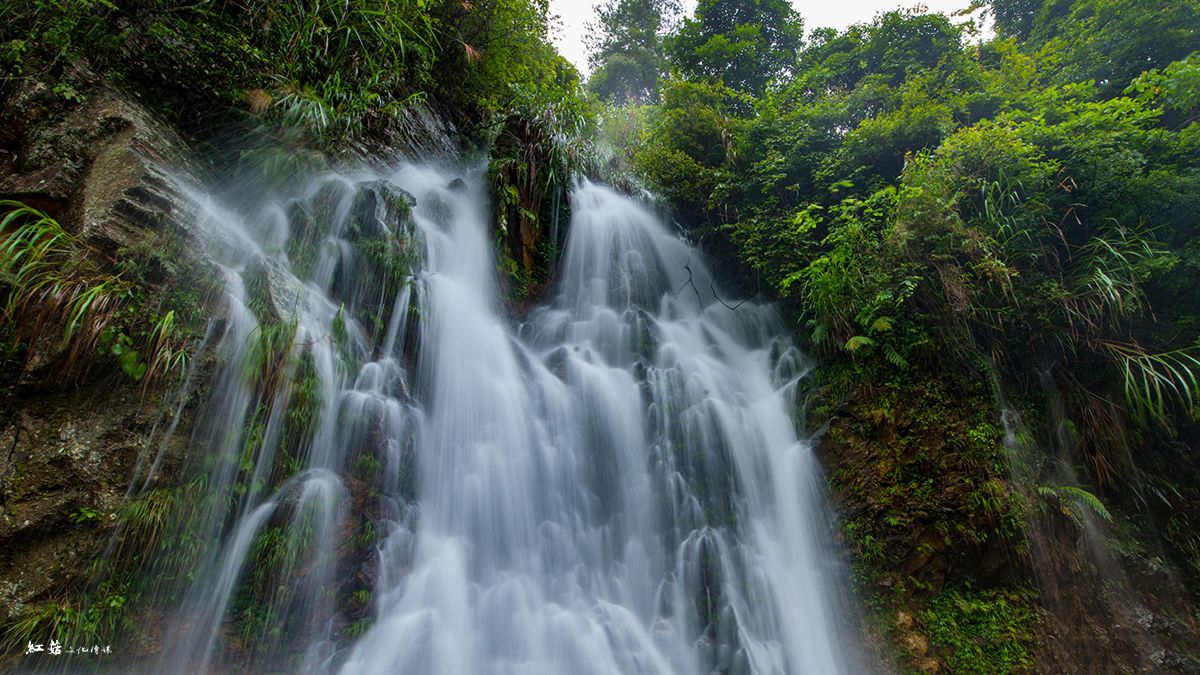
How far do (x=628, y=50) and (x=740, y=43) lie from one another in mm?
11565

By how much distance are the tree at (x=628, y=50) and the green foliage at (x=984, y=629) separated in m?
19.9

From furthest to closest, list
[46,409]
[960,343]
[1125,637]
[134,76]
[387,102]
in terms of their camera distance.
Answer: [387,102] → [960,343] → [134,76] → [1125,637] → [46,409]

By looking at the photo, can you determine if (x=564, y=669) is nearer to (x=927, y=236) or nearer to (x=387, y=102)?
(x=927, y=236)

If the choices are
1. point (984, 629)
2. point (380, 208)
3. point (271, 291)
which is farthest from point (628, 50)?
point (984, 629)

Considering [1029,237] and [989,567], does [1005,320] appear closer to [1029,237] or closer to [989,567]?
[1029,237]

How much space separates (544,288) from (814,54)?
406 inches

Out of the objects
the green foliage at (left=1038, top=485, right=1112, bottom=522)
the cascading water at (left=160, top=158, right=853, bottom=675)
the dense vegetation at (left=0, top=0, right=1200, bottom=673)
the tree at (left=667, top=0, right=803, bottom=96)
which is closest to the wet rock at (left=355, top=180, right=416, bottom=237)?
the cascading water at (left=160, top=158, right=853, bottom=675)

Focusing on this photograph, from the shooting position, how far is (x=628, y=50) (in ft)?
66.3

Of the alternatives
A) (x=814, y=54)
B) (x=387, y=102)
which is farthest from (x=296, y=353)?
(x=814, y=54)

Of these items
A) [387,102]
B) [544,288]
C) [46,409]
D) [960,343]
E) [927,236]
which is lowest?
[46,409]

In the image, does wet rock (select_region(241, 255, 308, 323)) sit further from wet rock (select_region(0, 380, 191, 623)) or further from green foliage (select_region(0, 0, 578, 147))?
green foliage (select_region(0, 0, 578, 147))

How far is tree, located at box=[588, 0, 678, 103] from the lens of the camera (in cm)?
1950

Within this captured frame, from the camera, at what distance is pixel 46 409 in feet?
9.09

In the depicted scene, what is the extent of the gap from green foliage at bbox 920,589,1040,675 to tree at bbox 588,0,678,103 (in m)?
19.9
